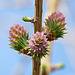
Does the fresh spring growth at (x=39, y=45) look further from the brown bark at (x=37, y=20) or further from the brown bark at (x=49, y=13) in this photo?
the brown bark at (x=49, y=13)

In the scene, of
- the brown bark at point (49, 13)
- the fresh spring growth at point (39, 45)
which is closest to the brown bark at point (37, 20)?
the fresh spring growth at point (39, 45)

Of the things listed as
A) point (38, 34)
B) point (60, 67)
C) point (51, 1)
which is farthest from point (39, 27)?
point (60, 67)

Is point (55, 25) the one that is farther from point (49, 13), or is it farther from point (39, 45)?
point (49, 13)

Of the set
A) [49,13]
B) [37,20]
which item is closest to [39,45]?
[37,20]

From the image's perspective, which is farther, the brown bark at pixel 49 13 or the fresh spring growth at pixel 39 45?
the brown bark at pixel 49 13

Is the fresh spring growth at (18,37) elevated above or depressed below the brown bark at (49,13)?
below

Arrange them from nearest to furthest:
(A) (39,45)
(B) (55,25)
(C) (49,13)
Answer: (A) (39,45) < (B) (55,25) < (C) (49,13)

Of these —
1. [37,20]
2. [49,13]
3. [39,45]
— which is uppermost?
[49,13]
